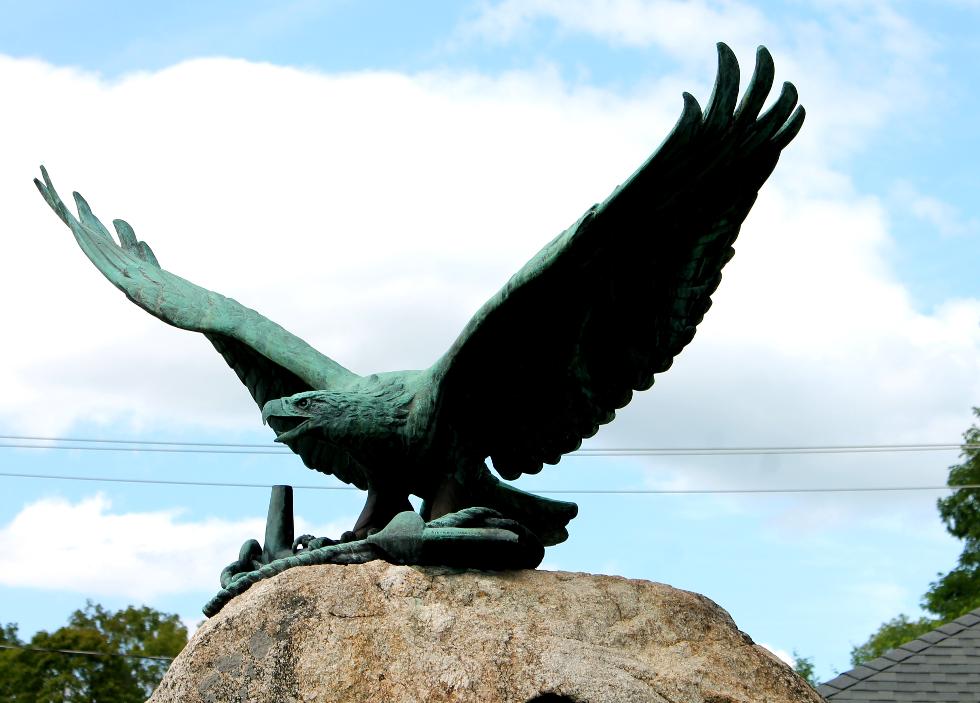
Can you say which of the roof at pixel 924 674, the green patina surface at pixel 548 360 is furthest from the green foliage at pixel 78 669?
the green patina surface at pixel 548 360

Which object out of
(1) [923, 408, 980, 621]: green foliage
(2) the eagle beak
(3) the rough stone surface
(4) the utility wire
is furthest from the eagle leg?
(1) [923, 408, 980, 621]: green foliage

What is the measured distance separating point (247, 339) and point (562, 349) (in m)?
1.58

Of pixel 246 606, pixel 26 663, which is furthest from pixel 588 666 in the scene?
pixel 26 663

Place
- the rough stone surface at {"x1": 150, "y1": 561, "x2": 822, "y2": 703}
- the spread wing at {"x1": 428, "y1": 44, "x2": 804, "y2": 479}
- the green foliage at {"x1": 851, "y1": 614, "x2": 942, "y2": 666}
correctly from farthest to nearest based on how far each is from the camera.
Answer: the green foliage at {"x1": 851, "y1": 614, "x2": 942, "y2": 666}
the spread wing at {"x1": 428, "y1": 44, "x2": 804, "y2": 479}
the rough stone surface at {"x1": 150, "y1": 561, "x2": 822, "y2": 703}

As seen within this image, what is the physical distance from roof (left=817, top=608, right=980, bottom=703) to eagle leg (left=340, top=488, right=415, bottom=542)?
6523mm

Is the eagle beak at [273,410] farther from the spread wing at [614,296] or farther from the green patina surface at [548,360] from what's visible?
the spread wing at [614,296]

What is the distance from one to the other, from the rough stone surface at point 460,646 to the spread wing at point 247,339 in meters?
1.24

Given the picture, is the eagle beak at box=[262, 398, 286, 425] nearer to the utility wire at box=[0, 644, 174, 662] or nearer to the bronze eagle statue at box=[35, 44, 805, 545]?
the bronze eagle statue at box=[35, 44, 805, 545]

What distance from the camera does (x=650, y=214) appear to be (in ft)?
17.8

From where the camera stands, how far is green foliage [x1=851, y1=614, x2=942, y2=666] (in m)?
25.8

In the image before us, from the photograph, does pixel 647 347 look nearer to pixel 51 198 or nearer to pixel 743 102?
pixel 743 102

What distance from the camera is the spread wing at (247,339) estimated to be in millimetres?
6336

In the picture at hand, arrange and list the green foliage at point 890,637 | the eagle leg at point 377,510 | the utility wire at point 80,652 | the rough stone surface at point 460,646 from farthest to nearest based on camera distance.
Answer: the green foliage at point 890,637
the utility wire at point 80,652
the eagle leg at point 377,510
the rough stone surface at point 460,646

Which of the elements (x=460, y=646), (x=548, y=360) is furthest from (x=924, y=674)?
(x=460, y=646)
